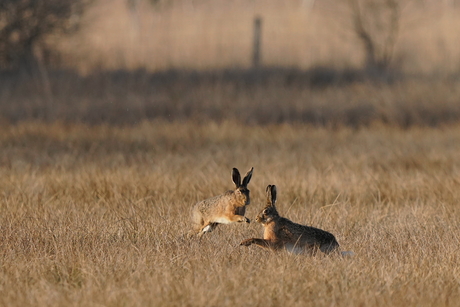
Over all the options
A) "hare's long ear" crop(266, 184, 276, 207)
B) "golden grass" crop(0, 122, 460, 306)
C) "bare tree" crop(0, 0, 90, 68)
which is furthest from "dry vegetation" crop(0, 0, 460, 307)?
"bare tree" crop(0, 0, 90, 68)

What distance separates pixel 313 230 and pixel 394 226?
1.27 m

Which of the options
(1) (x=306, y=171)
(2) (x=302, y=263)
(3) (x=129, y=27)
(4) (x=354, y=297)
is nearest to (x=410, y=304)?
(4) (x=354, y=297)

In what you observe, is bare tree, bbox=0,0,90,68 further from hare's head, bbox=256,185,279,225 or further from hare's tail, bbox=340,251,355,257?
hare's tail, bbox=340,251,355,257

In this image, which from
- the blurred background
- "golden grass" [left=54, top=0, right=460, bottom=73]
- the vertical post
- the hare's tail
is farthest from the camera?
"golden grass" [left=54, top=0, right=460, bottom=73]

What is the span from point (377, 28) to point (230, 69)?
3936 millimetres

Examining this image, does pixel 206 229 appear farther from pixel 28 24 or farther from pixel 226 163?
pixel 28 24

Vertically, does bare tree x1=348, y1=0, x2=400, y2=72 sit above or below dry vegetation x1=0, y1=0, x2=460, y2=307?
above

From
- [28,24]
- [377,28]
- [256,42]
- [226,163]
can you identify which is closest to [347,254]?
[226,163]

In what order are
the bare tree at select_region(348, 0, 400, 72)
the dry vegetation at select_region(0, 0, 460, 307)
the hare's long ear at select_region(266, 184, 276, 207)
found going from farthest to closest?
the bare tree at select_region(348, 0, 400, 72) < the hare's long ear at select_region(266, 184, 276, 207) < the dry vegetation at select_region(0, 0, 460, 307)

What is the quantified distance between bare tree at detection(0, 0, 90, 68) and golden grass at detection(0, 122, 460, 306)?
462 centimetres

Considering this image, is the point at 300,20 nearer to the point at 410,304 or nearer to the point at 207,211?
the point at 207,211

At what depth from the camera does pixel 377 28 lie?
18.1 m

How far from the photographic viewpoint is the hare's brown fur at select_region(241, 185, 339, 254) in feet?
15.5

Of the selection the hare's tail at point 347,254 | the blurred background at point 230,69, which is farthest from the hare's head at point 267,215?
the blurred background at point 230,69
